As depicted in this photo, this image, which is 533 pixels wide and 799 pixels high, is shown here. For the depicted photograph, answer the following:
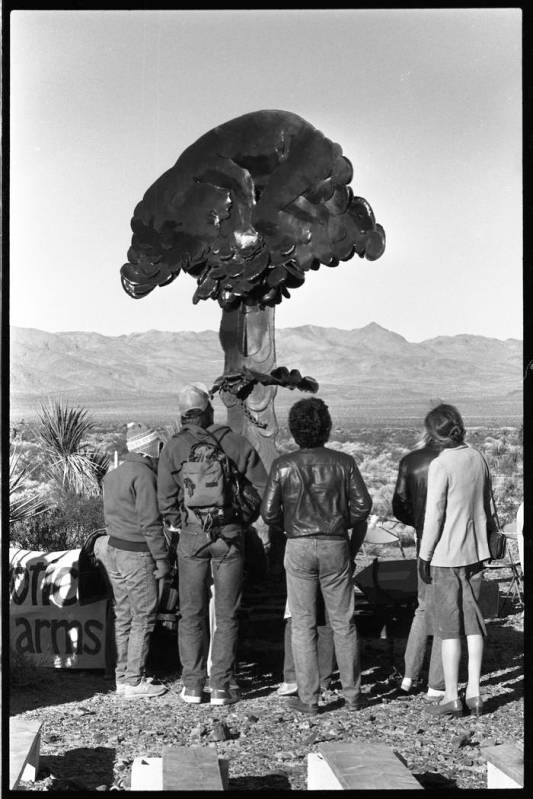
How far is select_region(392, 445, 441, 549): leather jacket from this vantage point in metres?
5.71

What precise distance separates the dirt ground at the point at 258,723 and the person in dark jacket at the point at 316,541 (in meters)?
0.26

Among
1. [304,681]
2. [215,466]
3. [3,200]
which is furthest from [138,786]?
[3,200]

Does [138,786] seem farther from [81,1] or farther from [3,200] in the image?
[81,1]

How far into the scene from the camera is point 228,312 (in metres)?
6.69

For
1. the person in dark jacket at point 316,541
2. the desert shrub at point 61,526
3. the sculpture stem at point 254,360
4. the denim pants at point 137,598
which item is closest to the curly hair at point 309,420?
the person in dark jacket at point 316,541

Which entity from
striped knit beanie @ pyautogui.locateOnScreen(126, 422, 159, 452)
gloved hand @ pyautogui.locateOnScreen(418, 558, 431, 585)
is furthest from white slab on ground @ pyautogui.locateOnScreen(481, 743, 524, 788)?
striped knit beanie @ pyautogui.locateOnScreen(126, 422, 159, 452)

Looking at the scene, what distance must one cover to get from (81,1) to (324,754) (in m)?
3.03

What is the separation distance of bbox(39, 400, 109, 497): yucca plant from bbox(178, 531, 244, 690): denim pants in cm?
552

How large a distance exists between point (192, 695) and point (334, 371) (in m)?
19.9

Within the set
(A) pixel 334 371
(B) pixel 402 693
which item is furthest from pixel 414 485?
(A) pixel 334 371

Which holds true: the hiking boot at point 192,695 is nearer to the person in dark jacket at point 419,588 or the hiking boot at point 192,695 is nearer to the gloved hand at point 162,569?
the gloved hand at point 162,569

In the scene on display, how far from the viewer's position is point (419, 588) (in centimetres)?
571

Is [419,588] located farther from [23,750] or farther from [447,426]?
[23,750]

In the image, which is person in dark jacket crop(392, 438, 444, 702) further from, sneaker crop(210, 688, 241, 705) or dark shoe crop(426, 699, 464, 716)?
sneaker crop(210, 688, 241, 705)
